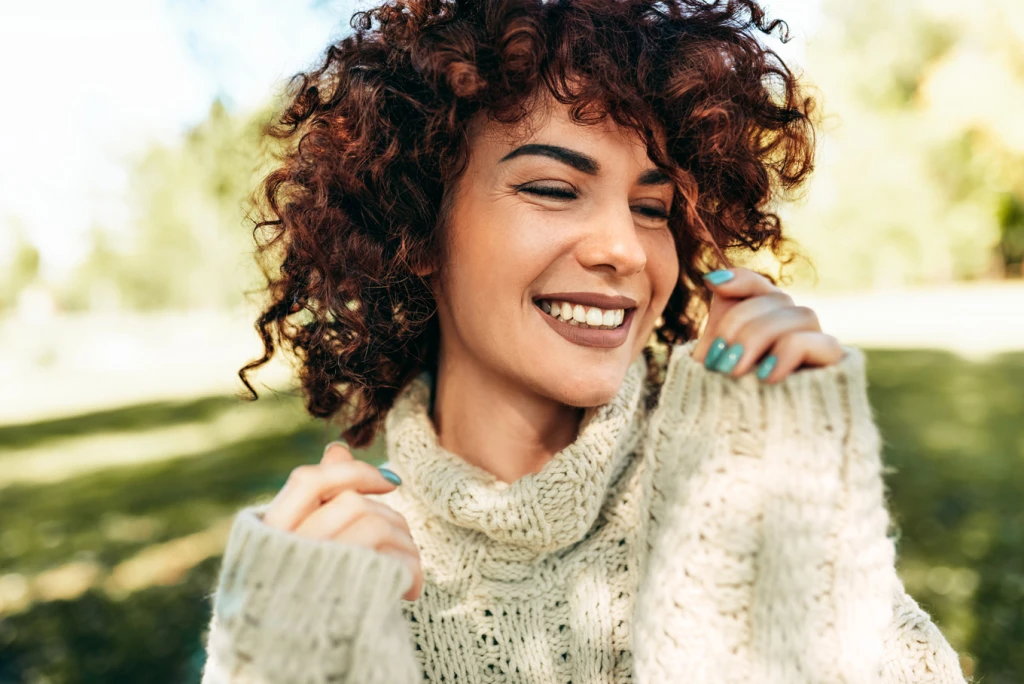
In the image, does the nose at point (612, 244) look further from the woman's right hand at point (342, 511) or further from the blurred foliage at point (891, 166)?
the blurred foliage at point (891, 166)

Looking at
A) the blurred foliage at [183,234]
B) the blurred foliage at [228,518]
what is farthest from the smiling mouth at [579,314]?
the blurred foliage at [228,518]

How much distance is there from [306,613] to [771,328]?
858 millimetres

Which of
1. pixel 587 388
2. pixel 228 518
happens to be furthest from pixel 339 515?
pixel 228 518

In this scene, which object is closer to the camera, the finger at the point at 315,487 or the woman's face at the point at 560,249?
the finger at the point at 315,487

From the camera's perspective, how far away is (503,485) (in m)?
1.86

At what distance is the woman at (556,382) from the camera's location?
133 cm

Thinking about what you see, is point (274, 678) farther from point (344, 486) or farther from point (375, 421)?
point (375, 421)

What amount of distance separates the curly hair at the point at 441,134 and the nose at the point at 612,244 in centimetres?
18

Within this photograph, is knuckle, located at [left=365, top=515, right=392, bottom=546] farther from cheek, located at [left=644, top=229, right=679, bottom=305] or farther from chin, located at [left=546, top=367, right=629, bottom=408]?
cheek, located at [left=644, top=229, right=679, bottom=305]

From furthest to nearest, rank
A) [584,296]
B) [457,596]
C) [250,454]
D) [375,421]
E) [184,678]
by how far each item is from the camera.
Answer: [250,454] → [184,678] → [375,421] → [457,596] → [584,296]

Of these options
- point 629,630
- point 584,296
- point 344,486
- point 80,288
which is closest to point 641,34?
point 584,296

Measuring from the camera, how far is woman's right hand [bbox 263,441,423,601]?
1.33 metres

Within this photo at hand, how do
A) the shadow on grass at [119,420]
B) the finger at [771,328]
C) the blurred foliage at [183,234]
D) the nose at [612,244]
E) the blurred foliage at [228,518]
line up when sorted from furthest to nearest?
the shadow on grass at [119,420] < the blurred foliage at [183,234] < the blurred foliage at [228,518] < the nose at [612,244] < the finger at [771,328]

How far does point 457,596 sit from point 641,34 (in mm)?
1284
